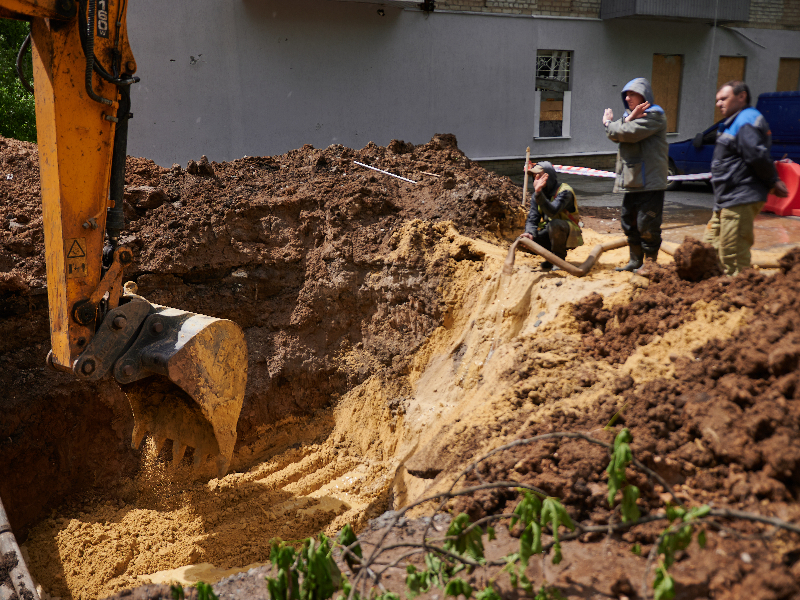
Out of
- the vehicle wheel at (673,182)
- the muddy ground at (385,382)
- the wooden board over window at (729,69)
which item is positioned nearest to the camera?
the muddy ground at (385,382)

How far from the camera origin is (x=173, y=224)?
6.34 meters

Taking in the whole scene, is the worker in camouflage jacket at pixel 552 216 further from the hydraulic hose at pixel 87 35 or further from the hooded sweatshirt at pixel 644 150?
the hydraulic hose at pixel 87 35

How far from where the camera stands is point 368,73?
13.5m

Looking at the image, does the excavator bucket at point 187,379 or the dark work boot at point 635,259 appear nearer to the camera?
the excavator bucket at point 187,379

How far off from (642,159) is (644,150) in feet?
0.27

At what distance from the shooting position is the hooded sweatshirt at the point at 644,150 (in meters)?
5.18

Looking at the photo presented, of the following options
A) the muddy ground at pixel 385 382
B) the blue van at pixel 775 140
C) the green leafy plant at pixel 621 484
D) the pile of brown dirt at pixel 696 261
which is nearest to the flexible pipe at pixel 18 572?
the muddy ground at pixel 385 382

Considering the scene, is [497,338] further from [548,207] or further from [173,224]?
[173,224]

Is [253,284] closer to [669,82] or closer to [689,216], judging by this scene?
[689,216]

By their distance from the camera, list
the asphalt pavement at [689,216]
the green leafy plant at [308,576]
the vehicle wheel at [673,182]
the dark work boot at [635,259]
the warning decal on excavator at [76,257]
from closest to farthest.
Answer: the green leafy plant at [308,576] < the warning decal on excavator at [76,257] < the dark work boot at [635,259] < the asphalt pavement at [689,216] < the vehicle wheel at [673,182]

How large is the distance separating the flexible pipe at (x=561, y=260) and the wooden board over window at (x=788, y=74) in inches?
677

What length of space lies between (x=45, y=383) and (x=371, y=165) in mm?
4354

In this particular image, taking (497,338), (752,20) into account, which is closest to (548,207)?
(497,338)

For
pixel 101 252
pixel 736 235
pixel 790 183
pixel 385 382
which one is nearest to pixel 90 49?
pixel 101 252
